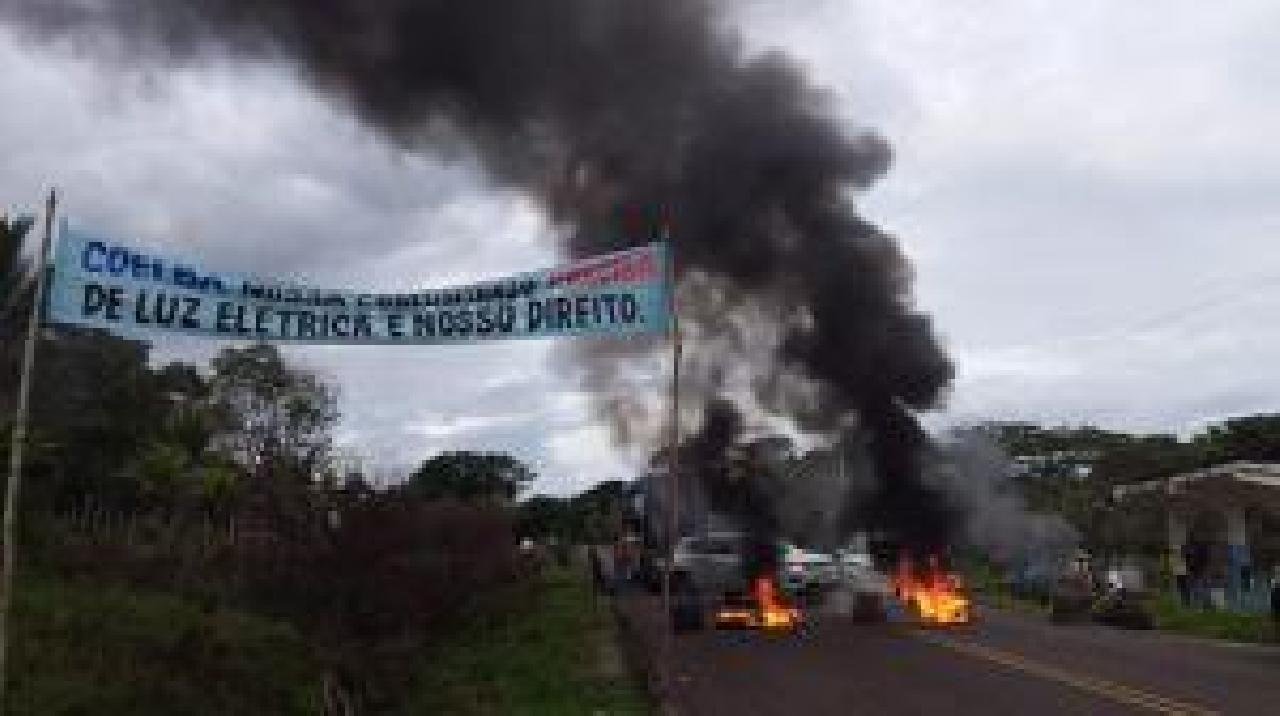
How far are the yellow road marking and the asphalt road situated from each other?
0.02m

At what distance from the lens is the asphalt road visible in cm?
1864

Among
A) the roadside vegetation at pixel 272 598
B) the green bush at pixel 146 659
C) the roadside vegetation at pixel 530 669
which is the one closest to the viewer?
the roadside vegetation at pixel 530 669

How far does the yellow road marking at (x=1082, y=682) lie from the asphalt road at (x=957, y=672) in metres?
0.02

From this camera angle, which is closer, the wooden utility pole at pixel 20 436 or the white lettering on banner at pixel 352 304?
the wooden utility pole at pixel 20 436

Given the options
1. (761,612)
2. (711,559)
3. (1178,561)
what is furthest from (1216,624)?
(1178,561)

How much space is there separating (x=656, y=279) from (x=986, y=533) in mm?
46977

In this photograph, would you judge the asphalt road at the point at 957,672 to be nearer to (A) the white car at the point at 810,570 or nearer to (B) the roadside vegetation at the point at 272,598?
(B) the roadside vegetation at the point at 272,598

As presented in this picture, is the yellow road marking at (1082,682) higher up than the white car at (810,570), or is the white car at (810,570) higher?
the white car at (810,570)

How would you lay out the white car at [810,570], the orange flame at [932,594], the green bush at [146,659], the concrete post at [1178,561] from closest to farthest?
the green bush at [146,659] → the orange flame at [932,594] → the white car at [810,570] → the concrete post at [1178,561]

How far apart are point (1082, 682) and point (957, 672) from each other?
1.95 meters

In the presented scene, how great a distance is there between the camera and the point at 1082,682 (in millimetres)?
20891

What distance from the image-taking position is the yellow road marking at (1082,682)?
17.9 meters

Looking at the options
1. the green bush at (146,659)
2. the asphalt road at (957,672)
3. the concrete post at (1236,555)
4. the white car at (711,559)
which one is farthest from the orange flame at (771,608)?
the concrete post at (1236,555)

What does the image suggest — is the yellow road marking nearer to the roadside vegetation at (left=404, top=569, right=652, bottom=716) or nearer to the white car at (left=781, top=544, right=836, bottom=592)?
the roadside vegetation at (left=404, top=569, right=652, bottom=716)
